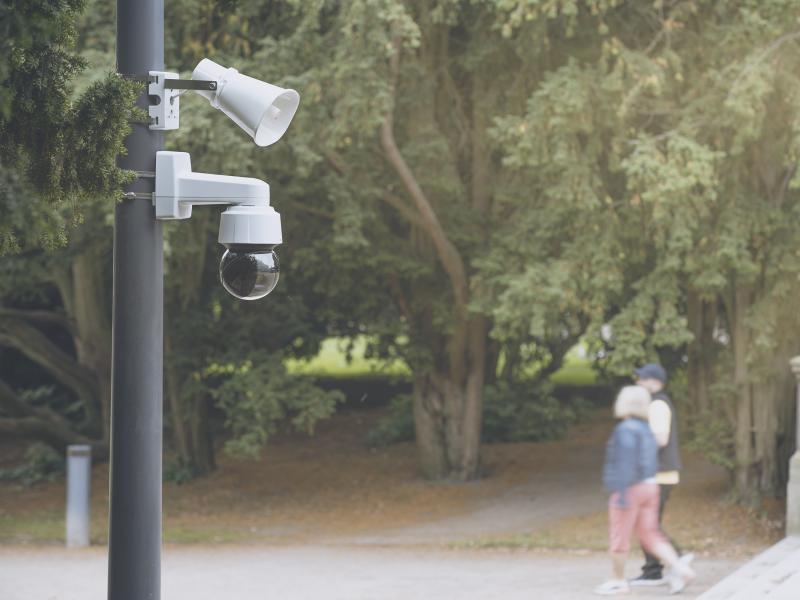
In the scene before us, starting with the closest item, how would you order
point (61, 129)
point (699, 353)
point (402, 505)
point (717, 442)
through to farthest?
point (61, 129) < point (717, 442) < point (699, 353) < point (402, 505)

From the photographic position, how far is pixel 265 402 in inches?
614

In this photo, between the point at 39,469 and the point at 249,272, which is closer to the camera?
the point at 249,272

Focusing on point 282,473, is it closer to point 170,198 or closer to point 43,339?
point 43,339

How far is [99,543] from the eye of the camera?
557 inches

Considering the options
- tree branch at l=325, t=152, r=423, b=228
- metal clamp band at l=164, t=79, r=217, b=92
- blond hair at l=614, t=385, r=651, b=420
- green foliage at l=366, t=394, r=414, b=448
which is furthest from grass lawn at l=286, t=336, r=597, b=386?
metal clamp band at l=164, t=79, r=217, b=92

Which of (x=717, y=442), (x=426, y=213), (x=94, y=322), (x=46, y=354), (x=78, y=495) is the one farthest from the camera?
(x=46, y=354)

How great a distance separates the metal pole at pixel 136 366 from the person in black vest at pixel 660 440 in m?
5.01

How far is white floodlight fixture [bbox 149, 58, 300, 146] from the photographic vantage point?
5570 millimetres

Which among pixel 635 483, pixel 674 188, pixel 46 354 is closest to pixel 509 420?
pixel 46 354

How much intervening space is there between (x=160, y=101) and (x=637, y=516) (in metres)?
5.39

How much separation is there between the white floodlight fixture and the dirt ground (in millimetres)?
8081

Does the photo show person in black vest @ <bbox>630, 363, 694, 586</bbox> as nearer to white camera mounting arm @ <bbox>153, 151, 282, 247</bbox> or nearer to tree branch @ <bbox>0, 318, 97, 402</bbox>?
white camera mounting arm @ <bbox>153, 151, 282, 247</bbox>

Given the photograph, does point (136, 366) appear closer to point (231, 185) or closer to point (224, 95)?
point (231, 185)

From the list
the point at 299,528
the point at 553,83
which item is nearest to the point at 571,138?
the point at 553,83
